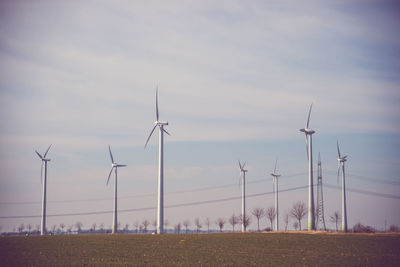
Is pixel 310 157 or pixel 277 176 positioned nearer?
pixel 310 157

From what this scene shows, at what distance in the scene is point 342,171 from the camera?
5330 inches

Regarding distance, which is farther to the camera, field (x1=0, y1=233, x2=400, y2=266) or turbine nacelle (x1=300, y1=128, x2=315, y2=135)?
turbine nacelle (x1=300, y1=128, x2=315, y2=135)

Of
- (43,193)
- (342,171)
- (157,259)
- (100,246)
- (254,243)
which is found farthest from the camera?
(43,193)

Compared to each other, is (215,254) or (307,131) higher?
(307,131)

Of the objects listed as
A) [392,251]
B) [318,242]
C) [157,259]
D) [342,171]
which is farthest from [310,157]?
[157,259]

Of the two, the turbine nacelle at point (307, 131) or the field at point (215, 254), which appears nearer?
the field at point (215, 254)

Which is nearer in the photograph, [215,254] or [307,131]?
[215,254]

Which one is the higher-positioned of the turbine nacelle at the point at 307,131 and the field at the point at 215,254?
the turbine nacelle at the point at 307,131

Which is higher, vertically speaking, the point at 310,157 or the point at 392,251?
the point at 310,157

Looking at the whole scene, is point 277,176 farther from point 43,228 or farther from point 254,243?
point 254,243

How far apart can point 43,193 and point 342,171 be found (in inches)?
3441

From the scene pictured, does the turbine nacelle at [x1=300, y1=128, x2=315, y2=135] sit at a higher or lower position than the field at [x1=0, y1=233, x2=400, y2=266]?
higher

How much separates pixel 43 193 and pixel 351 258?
111053 millimetres

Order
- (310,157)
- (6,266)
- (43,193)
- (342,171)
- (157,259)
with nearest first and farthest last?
(6,266), (157,259), (310,157), (342,171), (43,193)
